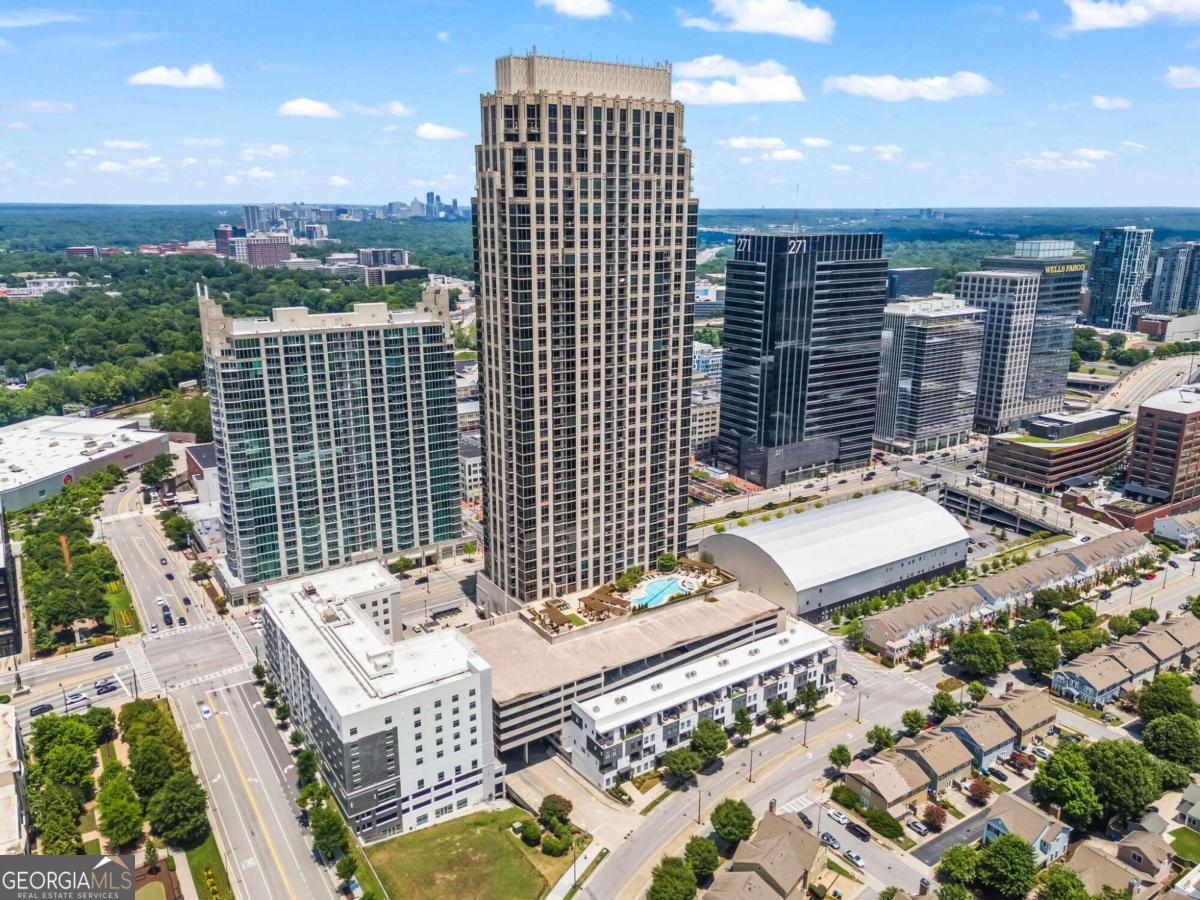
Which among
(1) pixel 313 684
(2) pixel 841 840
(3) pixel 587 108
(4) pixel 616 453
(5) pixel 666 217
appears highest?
(3) pixel 587 108

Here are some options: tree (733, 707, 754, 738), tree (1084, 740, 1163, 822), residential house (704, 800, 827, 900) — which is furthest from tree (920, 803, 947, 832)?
tree (733, 707, 754, 738)

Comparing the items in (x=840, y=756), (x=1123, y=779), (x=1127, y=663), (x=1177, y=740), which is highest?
(x=1123, y=779)

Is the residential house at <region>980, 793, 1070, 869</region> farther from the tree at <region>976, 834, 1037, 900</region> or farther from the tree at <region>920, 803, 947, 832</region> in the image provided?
the tree at <region>920, 803, 947, 832</region>

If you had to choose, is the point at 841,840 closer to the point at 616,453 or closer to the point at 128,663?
the point at 616,453

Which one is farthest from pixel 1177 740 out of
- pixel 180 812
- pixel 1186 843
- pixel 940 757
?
pixel 180 812

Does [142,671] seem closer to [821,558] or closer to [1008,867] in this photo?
[821,558]

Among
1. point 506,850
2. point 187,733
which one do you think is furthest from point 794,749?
point 187,733
